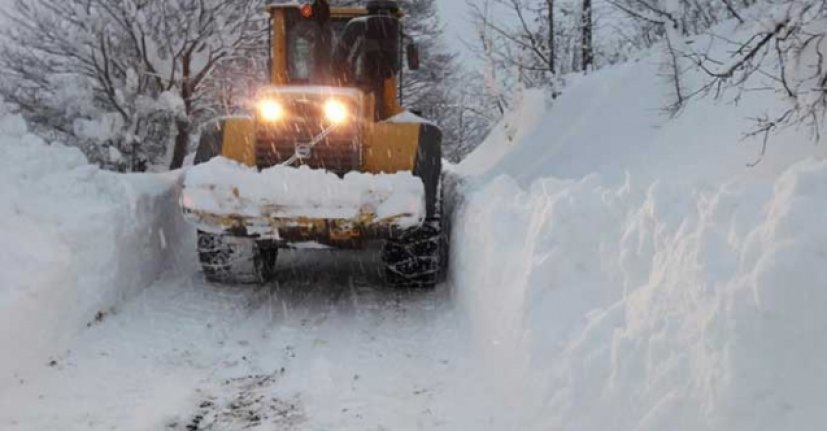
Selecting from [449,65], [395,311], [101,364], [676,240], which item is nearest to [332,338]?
[395,311]

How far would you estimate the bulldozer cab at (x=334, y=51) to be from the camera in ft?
31.0

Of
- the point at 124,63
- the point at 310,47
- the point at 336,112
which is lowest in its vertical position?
the point at 336,112

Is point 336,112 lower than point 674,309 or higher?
higher

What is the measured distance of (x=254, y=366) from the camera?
5.73 m

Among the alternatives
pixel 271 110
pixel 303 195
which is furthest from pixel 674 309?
pixel 271 110

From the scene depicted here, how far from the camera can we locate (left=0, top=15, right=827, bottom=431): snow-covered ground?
10.1 ft

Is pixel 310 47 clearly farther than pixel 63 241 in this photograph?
Yes

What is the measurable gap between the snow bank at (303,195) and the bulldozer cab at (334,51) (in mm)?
2207

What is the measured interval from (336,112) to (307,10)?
2055 mm

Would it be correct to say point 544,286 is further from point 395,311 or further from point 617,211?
point 395,311

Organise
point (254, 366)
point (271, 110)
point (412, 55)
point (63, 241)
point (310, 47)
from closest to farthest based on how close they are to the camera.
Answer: point (254, 366), point (63, 241), point (271, 110), point (412, 55), point (310, 47)

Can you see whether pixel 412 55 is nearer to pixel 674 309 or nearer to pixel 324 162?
pixel 324 162

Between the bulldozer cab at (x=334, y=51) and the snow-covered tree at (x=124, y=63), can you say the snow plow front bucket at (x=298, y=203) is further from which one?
the snow-covered tree at (x=124, y=63)

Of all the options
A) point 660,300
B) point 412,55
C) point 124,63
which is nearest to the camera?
point 660,300
